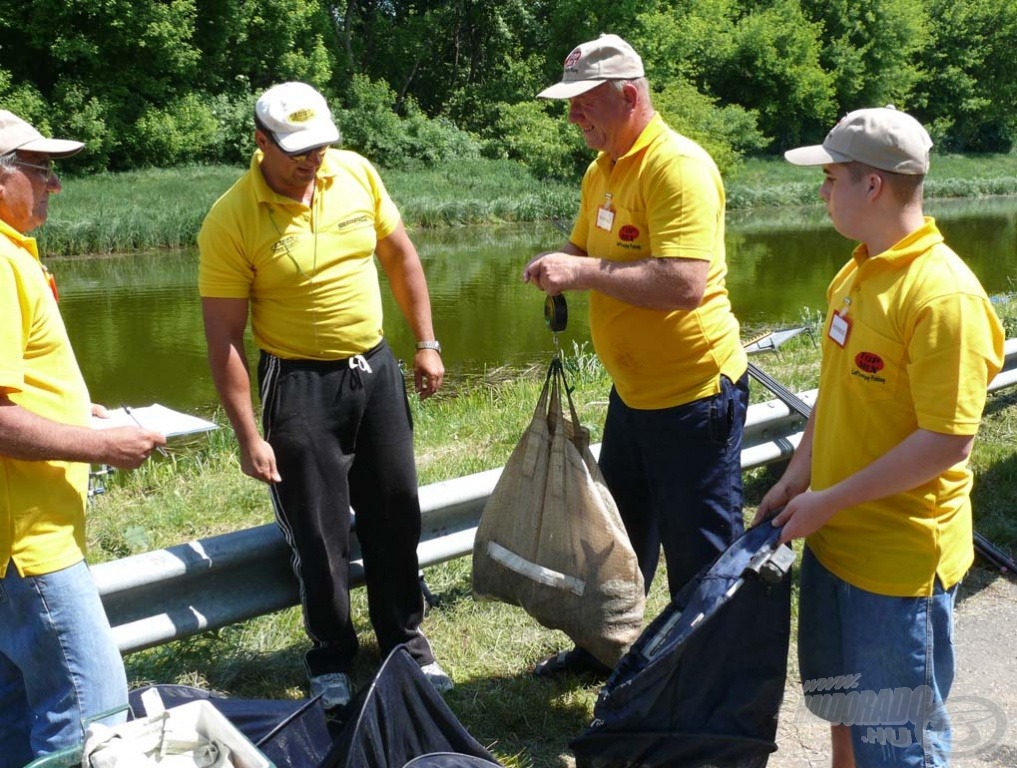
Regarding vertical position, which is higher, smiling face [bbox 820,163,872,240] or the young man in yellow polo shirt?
smiling face [bbox 820,163,872,240]

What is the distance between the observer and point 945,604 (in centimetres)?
239

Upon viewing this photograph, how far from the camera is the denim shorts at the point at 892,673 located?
2375 millimetres

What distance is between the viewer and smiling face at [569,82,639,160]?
3.13 m

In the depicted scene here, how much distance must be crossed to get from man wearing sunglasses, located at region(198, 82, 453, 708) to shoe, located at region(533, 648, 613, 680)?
364mm

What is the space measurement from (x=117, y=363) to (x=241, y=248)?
9254 millimetres

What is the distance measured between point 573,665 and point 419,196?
26.1 m

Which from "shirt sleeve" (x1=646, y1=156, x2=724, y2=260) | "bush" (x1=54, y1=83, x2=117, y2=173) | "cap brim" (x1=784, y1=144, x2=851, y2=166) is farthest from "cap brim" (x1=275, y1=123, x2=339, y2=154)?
"bush" (x1=54, y1=83, x2=117, y2=173)

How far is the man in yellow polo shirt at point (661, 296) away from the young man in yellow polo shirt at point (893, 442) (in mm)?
547

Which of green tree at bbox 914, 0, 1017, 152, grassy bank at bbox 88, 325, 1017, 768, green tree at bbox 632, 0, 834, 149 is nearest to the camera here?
grassy bank at bbox 88, 325, 1017, 768

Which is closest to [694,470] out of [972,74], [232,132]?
[232,132]

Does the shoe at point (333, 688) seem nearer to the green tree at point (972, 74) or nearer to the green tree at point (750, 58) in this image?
the green tree at point (750, 58)

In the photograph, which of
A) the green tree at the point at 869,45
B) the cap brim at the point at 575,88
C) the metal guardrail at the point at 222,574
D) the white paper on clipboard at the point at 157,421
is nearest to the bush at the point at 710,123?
the green tree at the point at 869,45

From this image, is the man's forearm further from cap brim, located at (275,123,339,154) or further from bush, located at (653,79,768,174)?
bush, located at (653,79,768,174)

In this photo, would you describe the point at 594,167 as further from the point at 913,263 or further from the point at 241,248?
the point at 913,263
